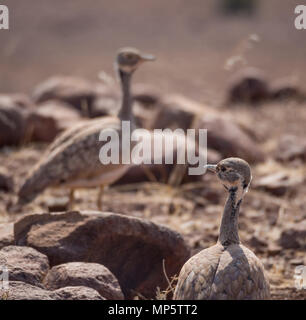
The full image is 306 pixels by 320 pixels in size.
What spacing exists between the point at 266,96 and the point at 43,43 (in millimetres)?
9453

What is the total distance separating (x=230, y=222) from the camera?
13.6 feet

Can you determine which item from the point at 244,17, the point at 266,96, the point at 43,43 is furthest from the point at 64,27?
the point at 266,96

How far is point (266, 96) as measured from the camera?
13.1 m

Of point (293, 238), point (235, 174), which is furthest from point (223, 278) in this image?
point (293, 238)

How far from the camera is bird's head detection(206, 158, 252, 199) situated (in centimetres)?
405

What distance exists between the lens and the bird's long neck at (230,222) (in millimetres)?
4117

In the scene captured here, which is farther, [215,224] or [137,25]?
[137,25]

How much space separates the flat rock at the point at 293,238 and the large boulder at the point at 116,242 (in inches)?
58.7

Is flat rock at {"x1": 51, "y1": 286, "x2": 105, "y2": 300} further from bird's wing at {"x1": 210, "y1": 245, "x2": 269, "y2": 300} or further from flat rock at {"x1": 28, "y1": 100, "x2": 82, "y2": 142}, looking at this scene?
flat rock at {"x1": 28, "y1": 100, "x2": 82, "y2": 142}

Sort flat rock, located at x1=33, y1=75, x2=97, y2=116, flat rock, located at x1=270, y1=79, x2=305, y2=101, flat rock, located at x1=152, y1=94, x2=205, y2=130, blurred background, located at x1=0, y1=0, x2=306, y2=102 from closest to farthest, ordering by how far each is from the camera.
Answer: flat rock, located at x1=152, y1=94, x2=205, y2=130
flat rock, located at x1=33, y1=75, x2=97, y2=116
flat rock, located at x1=270, y1=79, x2=305, y2=101
blurred background, located at x1=0, y1=0, x2=306, y2=102

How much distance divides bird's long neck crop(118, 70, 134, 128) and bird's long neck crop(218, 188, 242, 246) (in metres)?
2.81

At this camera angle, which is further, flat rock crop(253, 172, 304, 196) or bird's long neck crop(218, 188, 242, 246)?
flat rock crop(253, 172, 304, 196)

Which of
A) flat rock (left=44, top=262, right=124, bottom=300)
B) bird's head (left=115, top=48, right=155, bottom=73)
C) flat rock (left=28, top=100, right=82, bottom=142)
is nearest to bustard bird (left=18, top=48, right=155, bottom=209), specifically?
bird's head (left=115, top=48, right=155, bottom=73)

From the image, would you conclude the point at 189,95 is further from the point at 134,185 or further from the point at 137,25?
the point at 137,25
